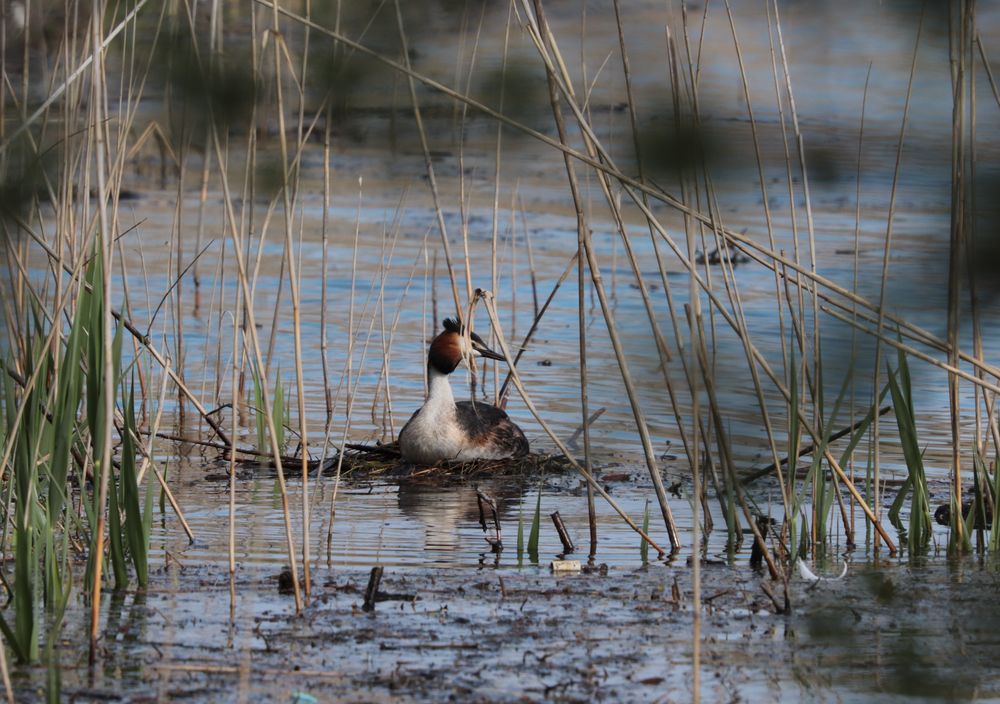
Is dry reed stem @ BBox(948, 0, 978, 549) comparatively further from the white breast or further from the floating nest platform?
the white breast

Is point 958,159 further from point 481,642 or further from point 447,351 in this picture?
point 447,351

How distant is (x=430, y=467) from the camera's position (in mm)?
6895

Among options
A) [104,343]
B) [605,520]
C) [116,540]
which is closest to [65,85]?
[104,343]

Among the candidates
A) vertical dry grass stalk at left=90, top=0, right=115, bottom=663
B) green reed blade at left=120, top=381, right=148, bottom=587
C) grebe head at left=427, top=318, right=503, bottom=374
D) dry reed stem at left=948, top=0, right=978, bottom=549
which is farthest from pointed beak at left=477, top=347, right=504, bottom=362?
dry reed stem at left=948, top=0, right=978, bottom=549

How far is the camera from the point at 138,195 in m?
15.9

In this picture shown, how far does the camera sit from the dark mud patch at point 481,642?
10.3 ft

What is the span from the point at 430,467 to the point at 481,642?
3.35 metres

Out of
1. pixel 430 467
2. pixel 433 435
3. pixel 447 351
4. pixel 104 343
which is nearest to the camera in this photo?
pixel 104 343

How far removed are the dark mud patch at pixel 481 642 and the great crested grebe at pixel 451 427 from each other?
101 inches

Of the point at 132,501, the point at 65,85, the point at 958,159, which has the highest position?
the point at 65,85

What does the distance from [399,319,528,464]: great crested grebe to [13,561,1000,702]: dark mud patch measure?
8.39 ft

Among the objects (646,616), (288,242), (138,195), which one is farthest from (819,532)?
(138,195)

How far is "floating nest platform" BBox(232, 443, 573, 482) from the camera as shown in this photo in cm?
674

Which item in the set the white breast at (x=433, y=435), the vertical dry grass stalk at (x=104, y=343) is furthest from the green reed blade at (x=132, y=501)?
the white breast at (x=433, y=435)
